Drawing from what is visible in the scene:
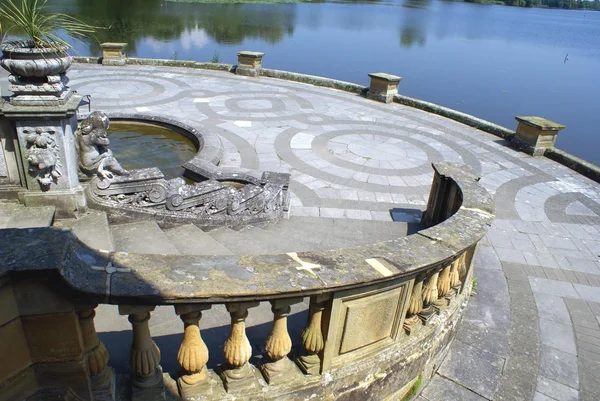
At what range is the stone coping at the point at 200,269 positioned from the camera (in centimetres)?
209

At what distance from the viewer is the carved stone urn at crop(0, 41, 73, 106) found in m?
4.80

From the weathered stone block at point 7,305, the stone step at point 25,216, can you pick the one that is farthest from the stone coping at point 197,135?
the weathered stone block at point 7,305

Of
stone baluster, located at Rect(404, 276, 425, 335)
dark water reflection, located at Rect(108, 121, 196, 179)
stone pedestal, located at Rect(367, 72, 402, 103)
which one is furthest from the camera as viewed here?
stone pedestal, located at Rect(367, 72, 402, 103)

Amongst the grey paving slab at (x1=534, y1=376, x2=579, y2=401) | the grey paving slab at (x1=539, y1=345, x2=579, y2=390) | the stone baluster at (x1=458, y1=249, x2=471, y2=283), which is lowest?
the grey paving slab at (x1=539, y1=345, x2=579, y2=390)

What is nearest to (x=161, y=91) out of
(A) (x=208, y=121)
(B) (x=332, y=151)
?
(A) (x=208, y=121)

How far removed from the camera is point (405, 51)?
34719 millimetres

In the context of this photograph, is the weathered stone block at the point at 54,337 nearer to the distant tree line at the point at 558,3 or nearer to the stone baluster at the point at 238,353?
the stone baluster at the point at 238,353

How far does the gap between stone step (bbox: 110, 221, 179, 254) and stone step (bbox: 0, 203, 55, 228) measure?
28.6 inches

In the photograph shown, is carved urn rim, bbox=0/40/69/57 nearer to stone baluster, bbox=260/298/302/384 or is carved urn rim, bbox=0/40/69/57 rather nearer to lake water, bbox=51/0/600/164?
stone baluster, bbox=260/298/302/384

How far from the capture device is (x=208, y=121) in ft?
38.9

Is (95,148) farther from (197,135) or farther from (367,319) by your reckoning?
(367,319)

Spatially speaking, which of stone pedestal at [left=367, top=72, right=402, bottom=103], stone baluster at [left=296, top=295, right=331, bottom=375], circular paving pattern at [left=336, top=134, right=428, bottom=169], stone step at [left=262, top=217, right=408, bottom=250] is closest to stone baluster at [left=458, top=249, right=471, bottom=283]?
stone baluster at [left=296, top=295, right=331, bottom=375]

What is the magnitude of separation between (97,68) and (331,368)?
16.7 metres

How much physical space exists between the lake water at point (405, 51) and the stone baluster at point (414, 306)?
59.0ft
